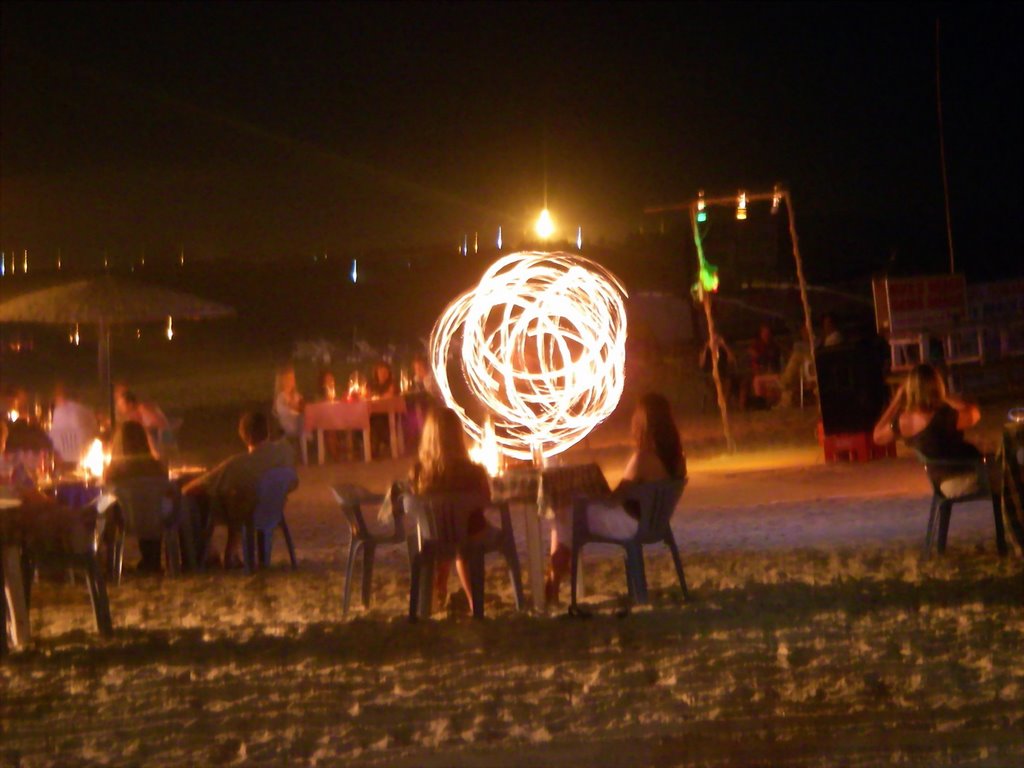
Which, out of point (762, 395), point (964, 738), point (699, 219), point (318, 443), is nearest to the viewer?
point (964, 738)

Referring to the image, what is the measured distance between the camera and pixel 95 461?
370 inches

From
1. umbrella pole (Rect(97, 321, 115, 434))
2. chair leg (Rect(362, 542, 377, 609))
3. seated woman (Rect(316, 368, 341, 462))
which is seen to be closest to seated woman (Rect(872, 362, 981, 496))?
chair leg (Rect(362, 542, 377, 609))

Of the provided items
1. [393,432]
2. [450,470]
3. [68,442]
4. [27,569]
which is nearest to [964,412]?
[450,470]

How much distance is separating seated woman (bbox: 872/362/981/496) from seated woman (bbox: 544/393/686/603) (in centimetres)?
176

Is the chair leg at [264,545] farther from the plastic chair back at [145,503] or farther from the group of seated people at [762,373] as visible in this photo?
the group of seated people at [762,373]

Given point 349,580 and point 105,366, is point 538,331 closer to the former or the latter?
point 349,580

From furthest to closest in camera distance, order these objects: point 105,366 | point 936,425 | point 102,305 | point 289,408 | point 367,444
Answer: point 367,444, point 289,408, point 105,366, point 102,305, point 936,425

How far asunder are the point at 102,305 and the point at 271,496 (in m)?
2.84

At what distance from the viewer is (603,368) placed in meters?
8.81

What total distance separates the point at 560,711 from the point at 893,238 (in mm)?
39530

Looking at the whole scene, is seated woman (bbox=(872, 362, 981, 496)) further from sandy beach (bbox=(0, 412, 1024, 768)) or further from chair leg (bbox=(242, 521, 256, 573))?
chair leg (bbox=(242, 521, 256, 573))

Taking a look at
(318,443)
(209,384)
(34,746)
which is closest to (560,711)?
(34,746)

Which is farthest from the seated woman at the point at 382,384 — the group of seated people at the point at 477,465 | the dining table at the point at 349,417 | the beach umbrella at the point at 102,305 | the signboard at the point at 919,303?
the group of seated people at the point at 477,465

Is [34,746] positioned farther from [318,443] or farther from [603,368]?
[318,443]
